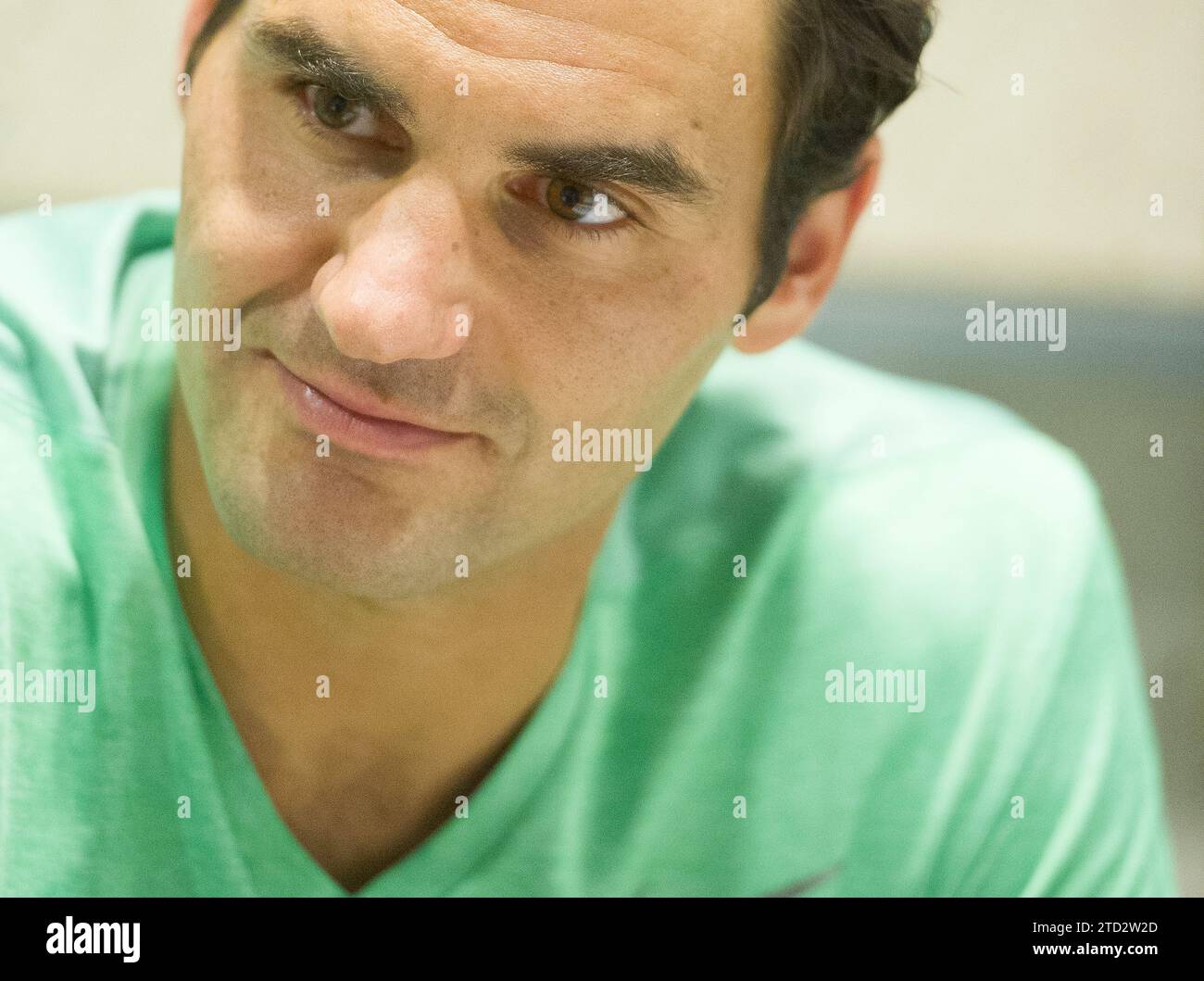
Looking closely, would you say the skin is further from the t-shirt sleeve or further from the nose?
the t-shirt sleeve

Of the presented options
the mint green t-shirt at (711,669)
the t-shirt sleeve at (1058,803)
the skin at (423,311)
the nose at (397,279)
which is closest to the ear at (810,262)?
the skin at (423,311)

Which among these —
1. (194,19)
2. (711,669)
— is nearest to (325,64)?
(194,19)

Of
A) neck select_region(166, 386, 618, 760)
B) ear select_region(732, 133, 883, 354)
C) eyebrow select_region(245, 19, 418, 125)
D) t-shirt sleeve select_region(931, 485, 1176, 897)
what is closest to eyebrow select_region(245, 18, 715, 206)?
eyebrow select_region(245, 19, 418, 125)

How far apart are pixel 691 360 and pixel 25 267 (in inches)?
17.5

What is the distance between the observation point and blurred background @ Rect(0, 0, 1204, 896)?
3.25 feet

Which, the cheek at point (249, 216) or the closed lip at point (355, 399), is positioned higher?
the cheek at point (249, 216)

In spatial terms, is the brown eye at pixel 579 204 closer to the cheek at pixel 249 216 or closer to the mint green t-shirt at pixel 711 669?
the cheek at pixel 249 216

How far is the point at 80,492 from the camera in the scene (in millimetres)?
821

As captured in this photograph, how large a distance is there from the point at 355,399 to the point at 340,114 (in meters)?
0.16

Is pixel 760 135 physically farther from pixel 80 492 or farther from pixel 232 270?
pixel 80 492

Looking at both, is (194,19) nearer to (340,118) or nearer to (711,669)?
(340,118)

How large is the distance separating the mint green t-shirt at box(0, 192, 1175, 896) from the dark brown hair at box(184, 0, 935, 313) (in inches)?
6.5

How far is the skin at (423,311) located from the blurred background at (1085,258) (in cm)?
13

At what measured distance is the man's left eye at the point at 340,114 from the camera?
719 mm
